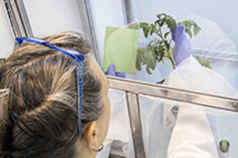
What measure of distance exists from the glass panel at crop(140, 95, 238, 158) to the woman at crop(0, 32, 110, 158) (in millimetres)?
429

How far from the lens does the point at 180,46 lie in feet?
3.31

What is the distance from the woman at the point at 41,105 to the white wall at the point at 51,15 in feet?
2.64

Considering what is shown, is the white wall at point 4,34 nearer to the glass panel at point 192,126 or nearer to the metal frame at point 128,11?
the metal frame at point 128,11

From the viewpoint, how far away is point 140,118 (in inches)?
37.3

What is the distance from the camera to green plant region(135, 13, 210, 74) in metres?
1.01

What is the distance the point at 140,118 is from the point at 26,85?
57 centimetres

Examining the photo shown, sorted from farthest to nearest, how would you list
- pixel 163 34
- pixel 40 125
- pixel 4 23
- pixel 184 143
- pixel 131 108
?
pixel 4 23 < pixel 163 34 < pixel 131 108 < pixel 184 143 < pixel 40 125

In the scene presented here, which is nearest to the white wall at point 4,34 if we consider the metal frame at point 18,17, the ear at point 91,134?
the metal frame at point 18,17

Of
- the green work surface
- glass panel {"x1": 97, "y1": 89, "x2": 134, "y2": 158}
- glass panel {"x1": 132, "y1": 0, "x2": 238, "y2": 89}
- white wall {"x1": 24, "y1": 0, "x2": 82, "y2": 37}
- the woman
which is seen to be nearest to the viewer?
the woman

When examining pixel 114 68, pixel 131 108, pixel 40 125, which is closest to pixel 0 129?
pixel 40 125

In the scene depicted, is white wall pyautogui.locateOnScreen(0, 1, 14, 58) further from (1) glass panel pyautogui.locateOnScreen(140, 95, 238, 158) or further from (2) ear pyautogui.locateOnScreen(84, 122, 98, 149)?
(2) ear pyautogui.locateOnScreen(84, 122, 98, 149)

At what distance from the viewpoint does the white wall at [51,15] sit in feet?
4.12

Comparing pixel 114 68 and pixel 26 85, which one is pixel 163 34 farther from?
pixel 26 85

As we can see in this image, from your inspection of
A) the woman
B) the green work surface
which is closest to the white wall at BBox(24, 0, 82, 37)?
the green work surface
